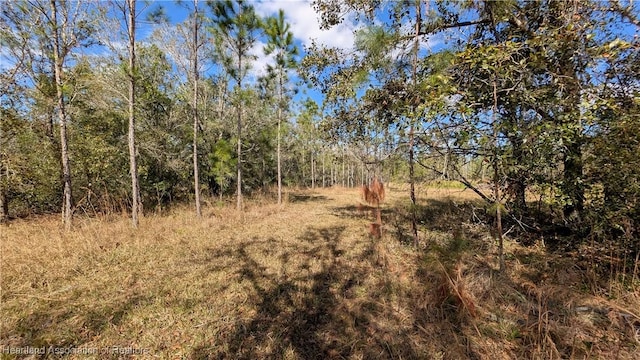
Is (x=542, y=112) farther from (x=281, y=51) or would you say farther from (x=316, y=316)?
(x=281, y=51)

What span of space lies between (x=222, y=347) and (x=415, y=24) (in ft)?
18.7

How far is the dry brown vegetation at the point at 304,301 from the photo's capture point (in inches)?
91.4

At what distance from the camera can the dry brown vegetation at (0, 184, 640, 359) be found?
232 cm

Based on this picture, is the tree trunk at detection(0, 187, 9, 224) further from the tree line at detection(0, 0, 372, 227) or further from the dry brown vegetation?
the dry brown vegetation

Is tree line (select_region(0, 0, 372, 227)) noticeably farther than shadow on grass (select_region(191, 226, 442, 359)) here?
Yes

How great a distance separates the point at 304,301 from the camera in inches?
126

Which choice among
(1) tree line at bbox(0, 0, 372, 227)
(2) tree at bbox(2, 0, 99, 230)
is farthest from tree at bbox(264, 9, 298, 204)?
(2) tree at bbox(2, 0, 99, 230)

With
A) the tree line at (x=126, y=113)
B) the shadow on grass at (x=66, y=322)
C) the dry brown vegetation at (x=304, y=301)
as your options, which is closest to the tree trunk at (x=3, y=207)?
the tree line at (x=126, y=113)

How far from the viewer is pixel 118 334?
252 cm

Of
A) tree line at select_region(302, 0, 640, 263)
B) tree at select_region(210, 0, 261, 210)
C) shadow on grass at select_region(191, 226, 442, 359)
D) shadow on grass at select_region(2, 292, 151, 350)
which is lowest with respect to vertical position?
shadow on grass at select_region(191, 226, 442, 359)

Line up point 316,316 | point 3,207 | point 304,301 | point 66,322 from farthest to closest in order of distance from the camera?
point 3,207
point 304,301
point 316,316
point 66,322

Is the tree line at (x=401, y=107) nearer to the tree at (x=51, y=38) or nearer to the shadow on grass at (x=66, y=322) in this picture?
the tree at (x=51, y=38)

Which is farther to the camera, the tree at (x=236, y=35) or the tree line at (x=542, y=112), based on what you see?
the tree at (x=236, y=35)

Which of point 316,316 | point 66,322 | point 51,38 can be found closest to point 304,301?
point 316,316
